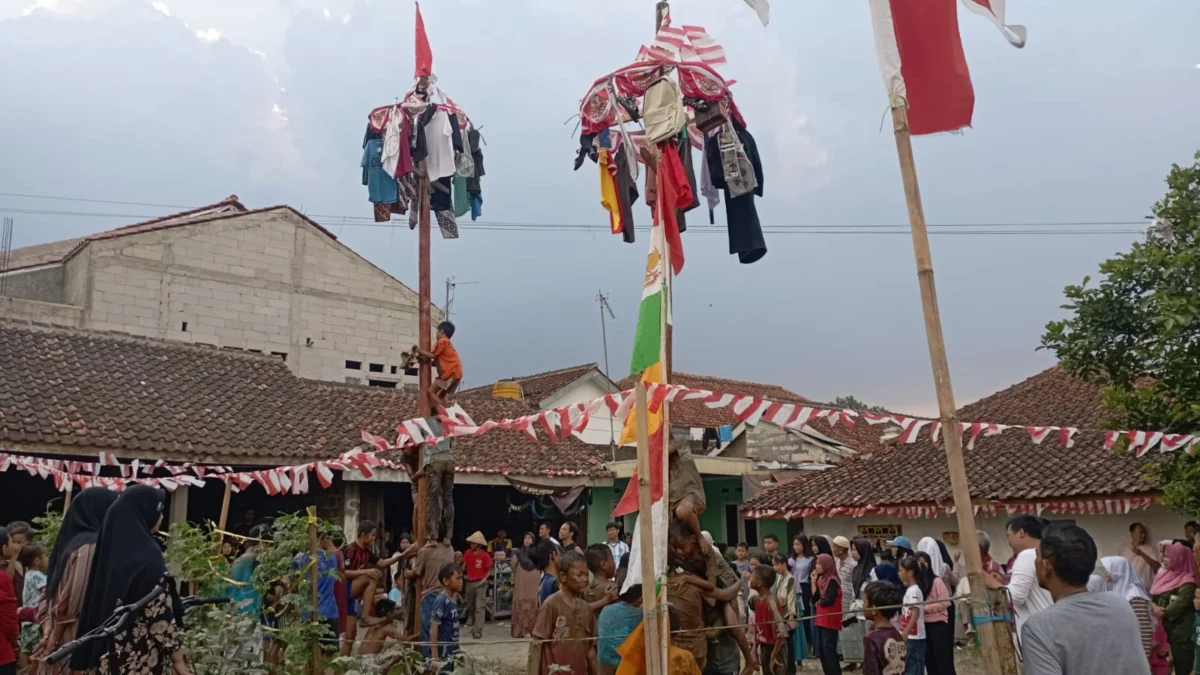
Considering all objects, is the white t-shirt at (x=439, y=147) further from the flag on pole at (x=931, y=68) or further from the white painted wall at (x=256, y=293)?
the white painted wall at (x=256, y=293)

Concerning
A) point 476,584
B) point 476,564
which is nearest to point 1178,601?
point 476,564

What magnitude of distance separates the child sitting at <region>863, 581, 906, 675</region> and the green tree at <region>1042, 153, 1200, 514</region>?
3860mm

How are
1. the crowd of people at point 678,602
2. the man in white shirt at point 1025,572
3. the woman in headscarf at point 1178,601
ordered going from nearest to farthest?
1. the crowd of people at point 678,602
2. the man in white shirt at point 1025,572
3. the woman in headscarf at point 1178,601

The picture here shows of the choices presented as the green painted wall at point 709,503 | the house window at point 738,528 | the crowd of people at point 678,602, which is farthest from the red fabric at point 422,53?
the house window at point 738,528

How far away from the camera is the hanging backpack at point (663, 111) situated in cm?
646

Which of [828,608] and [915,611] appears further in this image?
[828,608]

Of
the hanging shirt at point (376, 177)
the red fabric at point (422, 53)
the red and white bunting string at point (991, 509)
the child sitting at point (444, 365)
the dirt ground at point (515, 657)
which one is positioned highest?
the red fabric at point (422, 53)

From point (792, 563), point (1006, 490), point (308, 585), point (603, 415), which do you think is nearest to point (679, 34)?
point (308, 585)

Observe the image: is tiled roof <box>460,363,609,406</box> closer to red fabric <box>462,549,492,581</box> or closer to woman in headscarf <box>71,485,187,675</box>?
red fabric <box>462,549,492,581</box>

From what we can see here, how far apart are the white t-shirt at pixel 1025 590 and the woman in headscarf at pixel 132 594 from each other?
460 cm

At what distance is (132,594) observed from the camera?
460 cm

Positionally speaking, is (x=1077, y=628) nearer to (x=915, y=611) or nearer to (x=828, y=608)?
(x=915, y=611)

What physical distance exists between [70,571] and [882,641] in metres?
5.28

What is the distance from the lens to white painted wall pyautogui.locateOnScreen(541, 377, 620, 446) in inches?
899
